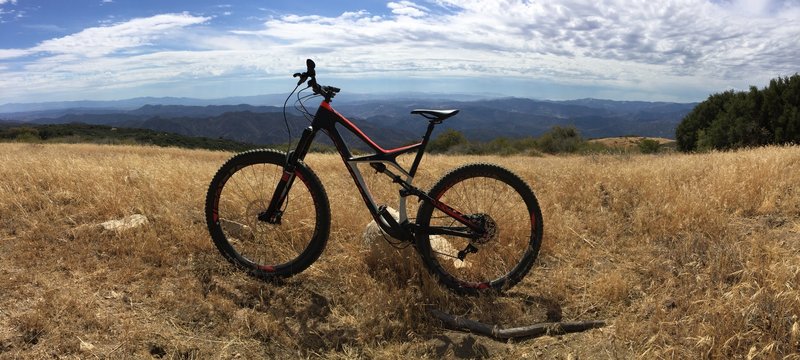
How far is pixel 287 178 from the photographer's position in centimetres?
430

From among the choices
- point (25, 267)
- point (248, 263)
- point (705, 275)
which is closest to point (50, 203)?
point (25, 267)

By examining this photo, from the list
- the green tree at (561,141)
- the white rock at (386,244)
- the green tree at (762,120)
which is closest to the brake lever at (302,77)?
the white rock at (386,244)

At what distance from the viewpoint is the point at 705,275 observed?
3713 millimetres

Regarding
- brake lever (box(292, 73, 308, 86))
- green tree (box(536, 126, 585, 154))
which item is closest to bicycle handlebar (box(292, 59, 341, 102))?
brake lever (box(292, 73, 308, 86))

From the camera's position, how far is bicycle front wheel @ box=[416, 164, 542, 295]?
161 inches

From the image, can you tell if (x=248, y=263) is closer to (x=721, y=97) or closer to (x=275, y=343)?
(x=275, y=343)

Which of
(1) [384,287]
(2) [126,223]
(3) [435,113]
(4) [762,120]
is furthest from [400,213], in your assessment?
(4) [762,120]

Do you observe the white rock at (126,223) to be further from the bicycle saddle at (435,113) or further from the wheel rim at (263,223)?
the bicycle saddle at (435,113)

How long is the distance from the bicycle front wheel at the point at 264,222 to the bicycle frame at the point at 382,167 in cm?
26

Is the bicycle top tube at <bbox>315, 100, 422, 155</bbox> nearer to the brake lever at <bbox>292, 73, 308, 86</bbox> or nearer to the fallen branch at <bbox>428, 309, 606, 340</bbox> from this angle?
the brake lever at <bbox>292, 73, 308, 86</bbox>

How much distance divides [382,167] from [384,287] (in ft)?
3.60

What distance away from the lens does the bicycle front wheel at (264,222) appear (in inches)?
167

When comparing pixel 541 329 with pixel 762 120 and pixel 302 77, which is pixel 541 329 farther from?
pixel 762 120

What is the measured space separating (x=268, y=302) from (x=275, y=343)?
58 centimetres
